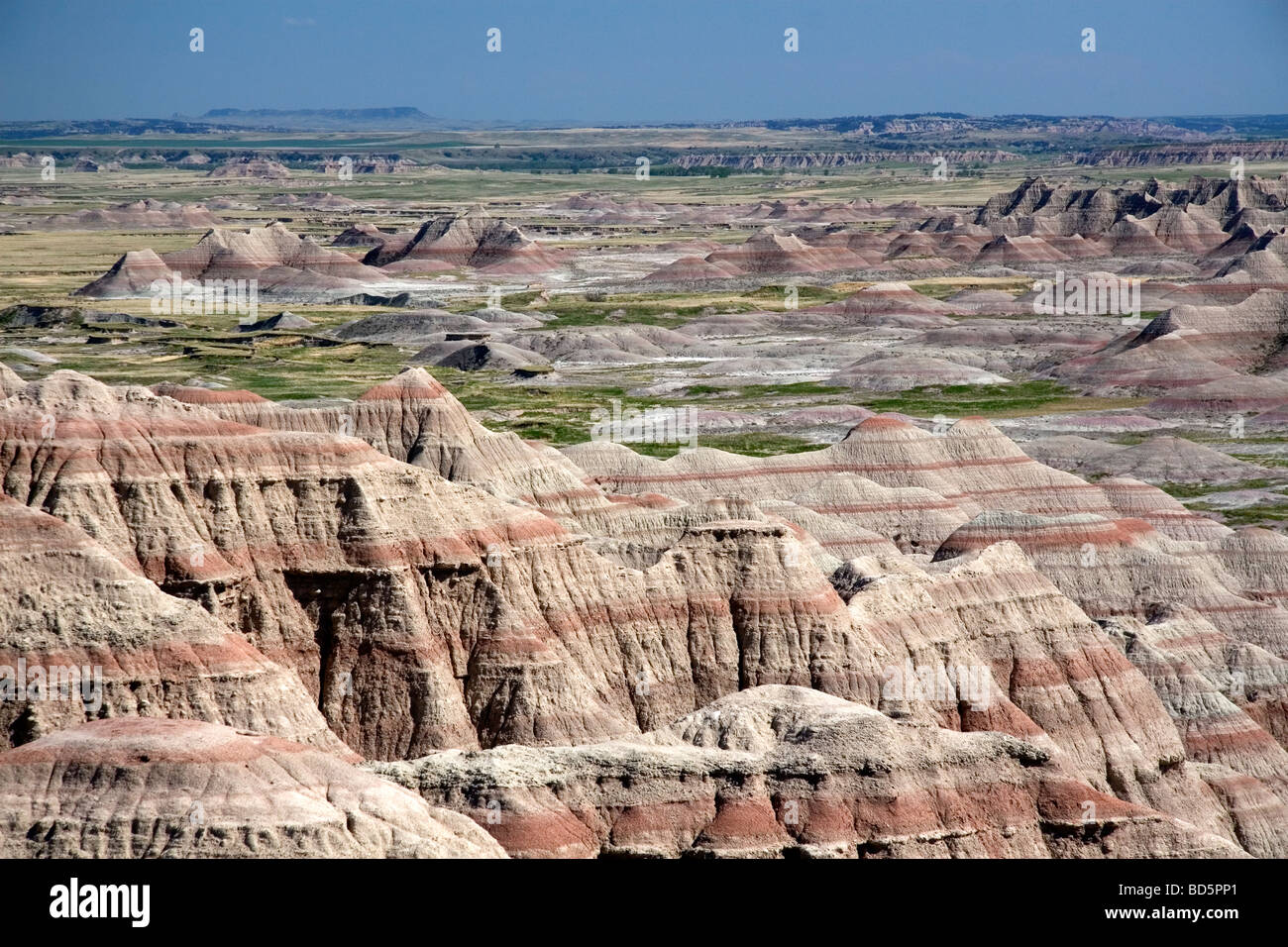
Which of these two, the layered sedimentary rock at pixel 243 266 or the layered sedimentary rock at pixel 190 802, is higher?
the layered sedimentary rock at pixel 243 266

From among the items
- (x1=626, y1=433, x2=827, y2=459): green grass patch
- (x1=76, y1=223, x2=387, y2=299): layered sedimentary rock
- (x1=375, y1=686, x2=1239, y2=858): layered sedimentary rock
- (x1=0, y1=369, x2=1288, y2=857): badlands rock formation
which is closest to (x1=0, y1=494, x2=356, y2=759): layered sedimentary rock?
(x1=0, y1=369, x2=1288, y2=857): badlands rock formation

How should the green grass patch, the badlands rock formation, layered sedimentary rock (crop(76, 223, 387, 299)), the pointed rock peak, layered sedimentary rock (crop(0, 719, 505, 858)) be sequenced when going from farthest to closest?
1. layered sedimentary rock (crop(76, 223, 387, 299))
2. the green grass patch
3. the pointed rock peak
4. the badlands rock formation
5. layered sedimentary rock (crop(0, 719, 505, 858))

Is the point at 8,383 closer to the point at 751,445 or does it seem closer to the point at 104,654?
the point at 104,654

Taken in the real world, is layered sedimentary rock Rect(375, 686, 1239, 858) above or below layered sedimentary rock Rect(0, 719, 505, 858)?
below

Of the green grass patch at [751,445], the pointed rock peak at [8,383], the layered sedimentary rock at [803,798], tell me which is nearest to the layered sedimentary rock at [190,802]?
the layered sedimentary rock at [803,798]

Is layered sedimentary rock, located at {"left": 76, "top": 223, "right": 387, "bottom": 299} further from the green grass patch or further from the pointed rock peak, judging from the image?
the pointed rock peak

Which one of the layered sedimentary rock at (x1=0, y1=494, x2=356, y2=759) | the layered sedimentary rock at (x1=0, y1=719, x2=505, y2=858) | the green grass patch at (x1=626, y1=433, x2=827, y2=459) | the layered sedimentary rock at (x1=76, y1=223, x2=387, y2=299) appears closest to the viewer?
the layered sedimentary rock at (x1=0, y1=719, x2=505, y2=858)

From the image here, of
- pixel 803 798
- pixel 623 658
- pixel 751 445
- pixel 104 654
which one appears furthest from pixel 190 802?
pixel 751 445

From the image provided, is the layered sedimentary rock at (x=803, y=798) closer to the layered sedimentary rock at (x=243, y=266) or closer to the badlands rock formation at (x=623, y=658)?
the badlands rock formation at (x=623, y=658)
